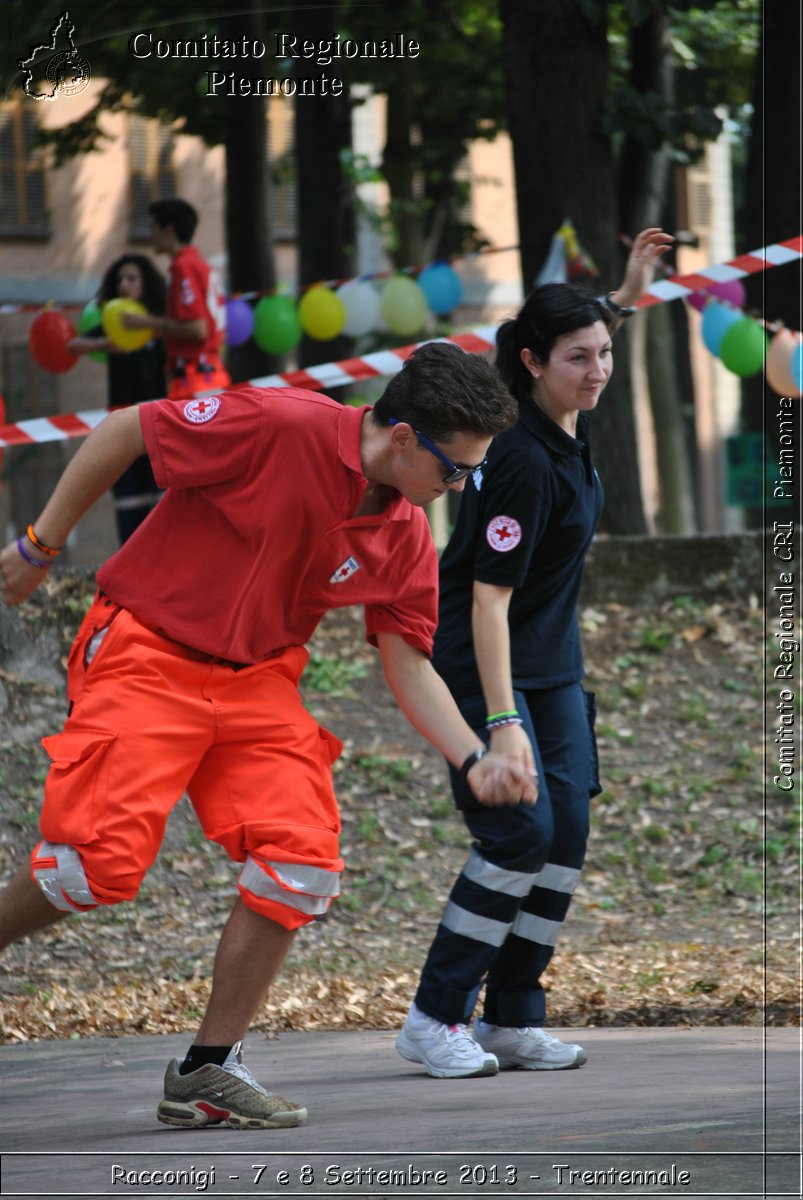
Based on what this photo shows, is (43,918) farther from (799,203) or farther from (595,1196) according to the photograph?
(799,203)

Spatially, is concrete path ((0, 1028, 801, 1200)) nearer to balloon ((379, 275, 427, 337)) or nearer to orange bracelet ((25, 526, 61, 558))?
orange bracelet ((25, 526, 61, 558))

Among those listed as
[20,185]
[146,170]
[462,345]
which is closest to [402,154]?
[462,345]

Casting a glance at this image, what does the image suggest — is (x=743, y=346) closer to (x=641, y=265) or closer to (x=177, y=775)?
(x=641, y=265)

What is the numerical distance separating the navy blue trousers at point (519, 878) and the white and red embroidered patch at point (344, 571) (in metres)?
0.71

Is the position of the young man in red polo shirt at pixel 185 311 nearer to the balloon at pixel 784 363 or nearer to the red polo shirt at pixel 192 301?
the red polo shirt at pixel 192 301

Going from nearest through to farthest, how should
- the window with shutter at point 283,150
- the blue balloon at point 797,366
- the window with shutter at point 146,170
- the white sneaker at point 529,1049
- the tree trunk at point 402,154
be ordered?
the white sneaker at point 529,1049 → the blue balloon at point 797,366 → the tree trunk at point 402,154 → the window with shutter at point 283,150 → the window with shutter at point 146,170

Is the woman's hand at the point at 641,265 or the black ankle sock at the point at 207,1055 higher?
the woman's hand at the point at 641,265

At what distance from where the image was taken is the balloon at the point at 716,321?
407 inches

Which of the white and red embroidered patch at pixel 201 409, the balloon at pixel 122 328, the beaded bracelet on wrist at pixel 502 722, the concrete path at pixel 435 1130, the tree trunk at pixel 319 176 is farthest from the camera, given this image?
the tree trunk at pixel 319 176

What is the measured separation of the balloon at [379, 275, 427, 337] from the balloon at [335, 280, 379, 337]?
0.22ft

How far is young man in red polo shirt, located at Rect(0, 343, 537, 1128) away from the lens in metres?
3.65

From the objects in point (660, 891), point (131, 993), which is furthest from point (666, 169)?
point (131, 993)

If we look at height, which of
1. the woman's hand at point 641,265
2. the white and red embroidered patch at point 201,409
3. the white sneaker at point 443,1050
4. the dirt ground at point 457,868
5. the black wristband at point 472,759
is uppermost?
the woman's hand at point 641,265

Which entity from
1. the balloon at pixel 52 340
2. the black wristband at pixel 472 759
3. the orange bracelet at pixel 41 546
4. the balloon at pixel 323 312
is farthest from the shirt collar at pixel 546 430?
the balloon at pixel 52 340
